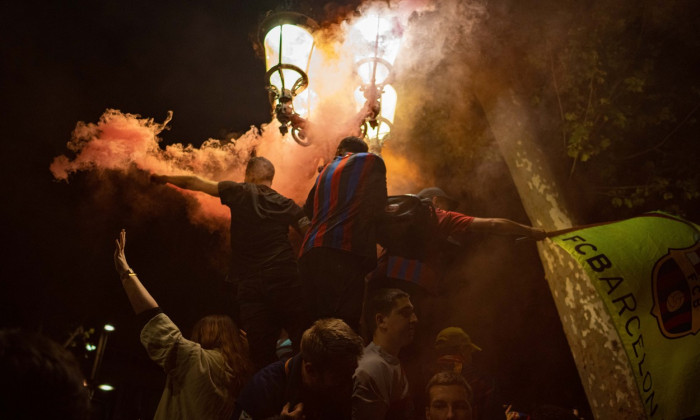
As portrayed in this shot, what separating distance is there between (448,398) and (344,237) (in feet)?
6.14

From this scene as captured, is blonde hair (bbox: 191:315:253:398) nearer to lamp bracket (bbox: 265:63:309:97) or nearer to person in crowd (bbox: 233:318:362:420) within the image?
person in crowd (bbox: 233:318:362:420)

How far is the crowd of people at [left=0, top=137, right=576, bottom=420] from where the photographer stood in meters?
2.90

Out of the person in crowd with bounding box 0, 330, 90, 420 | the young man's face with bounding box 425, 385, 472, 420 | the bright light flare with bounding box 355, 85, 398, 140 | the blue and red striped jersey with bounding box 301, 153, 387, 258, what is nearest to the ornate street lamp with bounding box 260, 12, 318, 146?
the bright light flare with bounding box 355, 85, 398, 140

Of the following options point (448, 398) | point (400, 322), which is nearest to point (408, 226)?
point (400, 322)

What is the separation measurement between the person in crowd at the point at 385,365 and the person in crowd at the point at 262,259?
68cm

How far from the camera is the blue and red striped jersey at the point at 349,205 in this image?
12.6 feet

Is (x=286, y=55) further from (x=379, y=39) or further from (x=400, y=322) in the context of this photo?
(x=400, y=322)

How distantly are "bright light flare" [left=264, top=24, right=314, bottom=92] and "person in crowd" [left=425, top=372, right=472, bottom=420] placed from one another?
11.9 ft

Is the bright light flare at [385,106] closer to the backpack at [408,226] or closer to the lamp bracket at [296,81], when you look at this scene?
the lamp bracket at [296,81]

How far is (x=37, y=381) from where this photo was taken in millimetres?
1680

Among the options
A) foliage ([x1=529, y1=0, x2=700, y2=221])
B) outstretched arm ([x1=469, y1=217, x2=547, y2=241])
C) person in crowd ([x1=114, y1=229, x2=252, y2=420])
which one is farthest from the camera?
foliage ([x1=529, y1=0, x2=700, y2=221])

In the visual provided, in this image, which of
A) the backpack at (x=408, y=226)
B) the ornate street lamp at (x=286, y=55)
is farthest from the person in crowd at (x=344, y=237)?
the ornate street lamp at (x=286, y=55)

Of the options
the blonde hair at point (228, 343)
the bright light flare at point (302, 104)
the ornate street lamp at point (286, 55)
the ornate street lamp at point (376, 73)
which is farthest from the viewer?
the bright light flare at point (302, 104)

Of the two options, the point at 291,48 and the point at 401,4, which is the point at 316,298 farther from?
the point at 401,4
